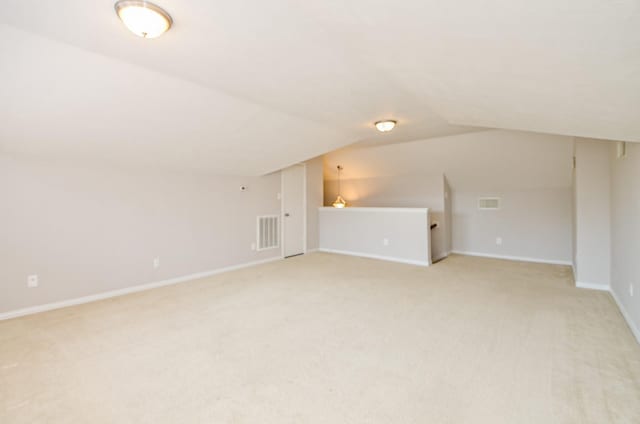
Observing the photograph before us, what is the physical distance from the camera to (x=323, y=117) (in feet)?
12.0

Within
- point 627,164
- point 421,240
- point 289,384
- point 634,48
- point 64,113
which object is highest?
point 64,113

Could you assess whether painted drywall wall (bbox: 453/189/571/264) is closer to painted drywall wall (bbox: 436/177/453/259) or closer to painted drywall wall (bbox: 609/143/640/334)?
painted drywall wall (bbox: 436/177/453/259)

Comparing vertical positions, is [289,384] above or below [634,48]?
below

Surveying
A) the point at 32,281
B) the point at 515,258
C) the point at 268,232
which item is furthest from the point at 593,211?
the point at 32,281

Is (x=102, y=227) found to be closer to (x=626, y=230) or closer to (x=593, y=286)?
(x=626, y=230)

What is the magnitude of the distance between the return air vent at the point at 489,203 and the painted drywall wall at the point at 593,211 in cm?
213

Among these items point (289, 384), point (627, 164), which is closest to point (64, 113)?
point (289, 384)

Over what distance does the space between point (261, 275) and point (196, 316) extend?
169 centimetres

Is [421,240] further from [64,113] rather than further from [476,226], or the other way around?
[64,113]

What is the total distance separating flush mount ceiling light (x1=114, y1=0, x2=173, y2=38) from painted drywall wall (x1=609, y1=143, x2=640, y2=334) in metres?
3.63

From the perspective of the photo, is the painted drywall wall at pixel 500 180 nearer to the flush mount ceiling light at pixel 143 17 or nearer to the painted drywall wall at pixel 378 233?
the painted drywall wall at pixel 378 233

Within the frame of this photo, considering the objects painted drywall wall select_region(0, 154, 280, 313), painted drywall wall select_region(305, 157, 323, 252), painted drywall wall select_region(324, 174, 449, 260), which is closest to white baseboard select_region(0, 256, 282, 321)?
painted drywall wall select_region(0, 154, 280, 313)

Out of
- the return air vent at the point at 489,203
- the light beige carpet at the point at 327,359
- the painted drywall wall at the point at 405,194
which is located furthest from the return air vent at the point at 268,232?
the return air vent at the point at 489,203

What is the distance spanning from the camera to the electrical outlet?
3109 millimetres
